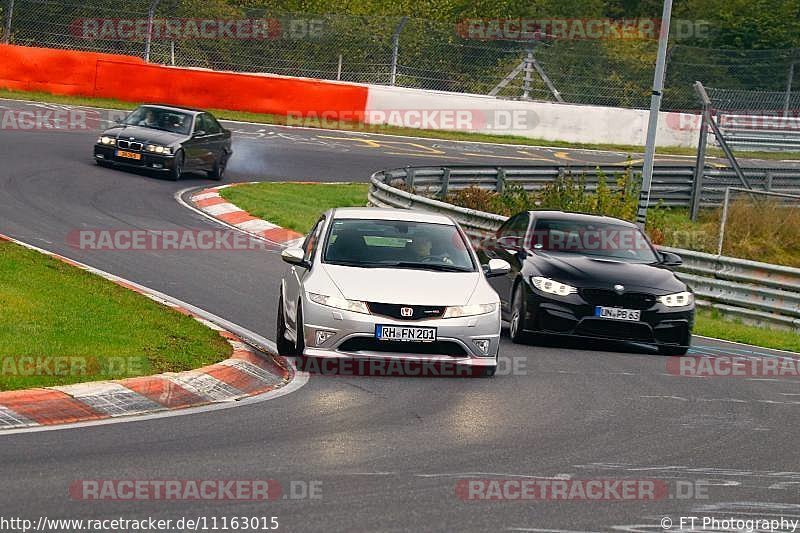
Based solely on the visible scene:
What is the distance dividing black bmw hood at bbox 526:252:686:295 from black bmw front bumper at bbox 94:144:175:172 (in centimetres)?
1343

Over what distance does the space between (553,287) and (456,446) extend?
597 cm

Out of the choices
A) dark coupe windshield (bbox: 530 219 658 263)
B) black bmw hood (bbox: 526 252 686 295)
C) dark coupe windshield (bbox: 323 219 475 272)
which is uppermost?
dark coupe windshield (bbox: 323 219 475 272)

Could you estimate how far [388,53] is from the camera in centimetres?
4134

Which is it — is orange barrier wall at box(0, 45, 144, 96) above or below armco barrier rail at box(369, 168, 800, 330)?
above

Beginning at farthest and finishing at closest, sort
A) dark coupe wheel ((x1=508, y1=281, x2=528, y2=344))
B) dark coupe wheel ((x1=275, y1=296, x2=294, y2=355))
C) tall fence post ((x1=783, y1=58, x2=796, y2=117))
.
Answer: tall fence post ((x1=783, y1=58, x2=796, y2=117)), dark coupe wheel ((x1=508, y1=281, x2=528, y2=344)), dark coupe wheel ((x1=275, y1=296, x2=294, y2=355))

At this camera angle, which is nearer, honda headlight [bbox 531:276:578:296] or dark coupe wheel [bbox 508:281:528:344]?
honda headlight [bbox 531:276:578:296]

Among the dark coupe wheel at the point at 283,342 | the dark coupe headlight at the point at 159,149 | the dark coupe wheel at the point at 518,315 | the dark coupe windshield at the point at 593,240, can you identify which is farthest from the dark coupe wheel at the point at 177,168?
the dark coupe wheel at the point at 283,342

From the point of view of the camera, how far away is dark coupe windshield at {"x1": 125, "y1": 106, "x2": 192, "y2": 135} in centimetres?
2919

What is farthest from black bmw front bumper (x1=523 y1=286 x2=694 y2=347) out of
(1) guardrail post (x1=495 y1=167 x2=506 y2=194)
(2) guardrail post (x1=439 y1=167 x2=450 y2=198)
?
(1) guardrail post (x1=495 y1=167 x2=506 y2=194)

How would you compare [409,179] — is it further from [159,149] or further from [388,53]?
[388,53]

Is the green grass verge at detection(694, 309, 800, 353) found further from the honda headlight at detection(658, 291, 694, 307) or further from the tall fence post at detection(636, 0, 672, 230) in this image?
the honda headlight at detection(658, 291, 694, 307)

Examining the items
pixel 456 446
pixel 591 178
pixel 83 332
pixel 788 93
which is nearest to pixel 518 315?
pixel 83 332

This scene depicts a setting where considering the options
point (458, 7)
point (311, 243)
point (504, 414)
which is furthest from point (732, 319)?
point (458, 7)

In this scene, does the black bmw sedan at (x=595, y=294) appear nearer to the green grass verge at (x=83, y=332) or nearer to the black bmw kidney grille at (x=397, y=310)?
the black bmw kidney grille at (x=397, y=310)
